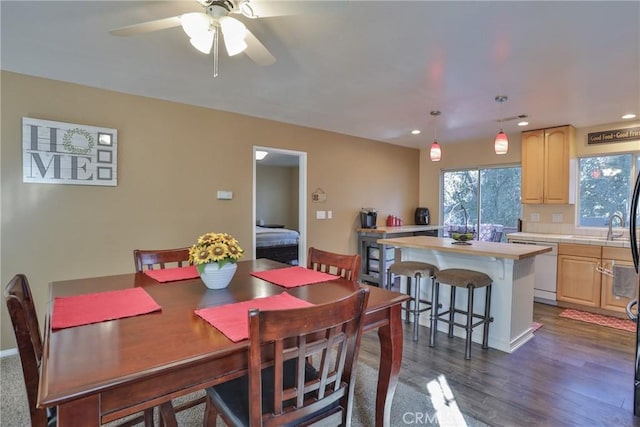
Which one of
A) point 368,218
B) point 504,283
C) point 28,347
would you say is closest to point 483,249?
point 504,283

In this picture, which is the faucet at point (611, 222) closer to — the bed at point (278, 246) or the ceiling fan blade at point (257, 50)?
the bed at point (278, 246)

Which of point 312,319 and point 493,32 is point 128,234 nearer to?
point 312,319

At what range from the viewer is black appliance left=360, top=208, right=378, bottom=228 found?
505 centimetres

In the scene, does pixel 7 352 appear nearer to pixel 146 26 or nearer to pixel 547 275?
pixel 146 26

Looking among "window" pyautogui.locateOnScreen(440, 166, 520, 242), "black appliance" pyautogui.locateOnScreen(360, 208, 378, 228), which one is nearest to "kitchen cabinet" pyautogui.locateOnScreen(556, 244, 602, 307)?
"window" pyautogui.locateOnScreen(440, 166, 520, 242)

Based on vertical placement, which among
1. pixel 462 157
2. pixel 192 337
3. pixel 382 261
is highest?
pixel 462 157

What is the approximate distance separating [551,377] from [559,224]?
293 centimetres

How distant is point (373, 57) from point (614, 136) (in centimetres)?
375

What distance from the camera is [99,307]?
140 centimetres

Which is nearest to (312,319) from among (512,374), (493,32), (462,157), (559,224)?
(493,32)

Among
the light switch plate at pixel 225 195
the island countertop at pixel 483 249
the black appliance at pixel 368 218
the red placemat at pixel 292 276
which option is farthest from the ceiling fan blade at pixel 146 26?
the black appliance at pixel 368 218

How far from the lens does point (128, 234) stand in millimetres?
3141

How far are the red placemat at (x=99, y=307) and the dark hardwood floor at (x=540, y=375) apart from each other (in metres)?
1.86

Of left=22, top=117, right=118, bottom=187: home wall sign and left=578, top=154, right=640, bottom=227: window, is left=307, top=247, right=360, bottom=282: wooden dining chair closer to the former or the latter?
left=22, top=117, right=118, bottom=187: home wall sign
